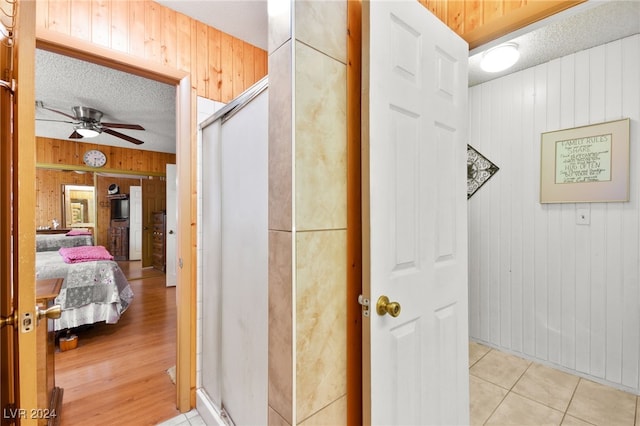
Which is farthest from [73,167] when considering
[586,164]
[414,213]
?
[586,164]

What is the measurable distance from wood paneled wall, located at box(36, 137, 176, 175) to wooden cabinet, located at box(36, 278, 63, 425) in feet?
15.2

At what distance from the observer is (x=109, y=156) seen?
18.2ft

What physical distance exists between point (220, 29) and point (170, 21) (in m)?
0.33

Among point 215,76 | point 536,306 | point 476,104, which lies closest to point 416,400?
point 536,306

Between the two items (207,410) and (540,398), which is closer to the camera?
(207,410)

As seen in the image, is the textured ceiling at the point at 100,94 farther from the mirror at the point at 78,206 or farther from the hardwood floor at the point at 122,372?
the hardwood floor at the point at 122,372

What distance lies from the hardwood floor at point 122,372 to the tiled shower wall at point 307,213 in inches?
59.8

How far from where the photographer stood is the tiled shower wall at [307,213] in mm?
872

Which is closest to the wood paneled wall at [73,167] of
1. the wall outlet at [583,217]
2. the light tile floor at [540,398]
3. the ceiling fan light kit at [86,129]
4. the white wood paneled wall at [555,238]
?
the ceiling fan light kit at [86,129]

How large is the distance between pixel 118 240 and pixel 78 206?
114 centimetres

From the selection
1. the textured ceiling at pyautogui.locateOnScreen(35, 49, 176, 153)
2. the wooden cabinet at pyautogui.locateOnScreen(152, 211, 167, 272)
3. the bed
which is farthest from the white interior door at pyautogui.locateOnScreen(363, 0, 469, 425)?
the wooden cabinet at pyautogui.locateOnScreen(152, 211, 167, 272)

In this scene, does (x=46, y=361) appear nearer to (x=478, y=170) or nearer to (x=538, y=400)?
(x=538, y=400)

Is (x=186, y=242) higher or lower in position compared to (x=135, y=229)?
higher

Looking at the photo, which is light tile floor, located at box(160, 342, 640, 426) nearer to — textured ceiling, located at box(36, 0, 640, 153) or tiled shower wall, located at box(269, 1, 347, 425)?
tiled shower wall, located at box(269, 1, 347, 425)
